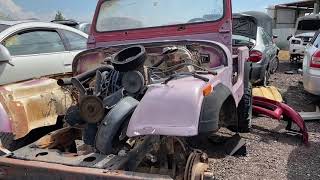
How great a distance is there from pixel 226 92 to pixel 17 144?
188 cm

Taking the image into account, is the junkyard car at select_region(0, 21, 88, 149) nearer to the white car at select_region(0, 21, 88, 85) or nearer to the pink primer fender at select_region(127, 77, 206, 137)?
the white car at select_region(0, 21, 88, 85)

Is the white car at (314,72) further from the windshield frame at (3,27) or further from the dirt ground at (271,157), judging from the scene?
the windshield frame at (3,27)

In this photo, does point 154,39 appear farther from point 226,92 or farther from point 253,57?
point 253,57

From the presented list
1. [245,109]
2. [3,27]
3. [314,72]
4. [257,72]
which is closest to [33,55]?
[3,27]

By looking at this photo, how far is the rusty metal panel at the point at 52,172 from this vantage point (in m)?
2.40

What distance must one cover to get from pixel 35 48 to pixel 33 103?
2.53 m

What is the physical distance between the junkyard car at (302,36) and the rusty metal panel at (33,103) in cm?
1170

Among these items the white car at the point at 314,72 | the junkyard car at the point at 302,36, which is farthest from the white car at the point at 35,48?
the junkyard car at the point at 302,36

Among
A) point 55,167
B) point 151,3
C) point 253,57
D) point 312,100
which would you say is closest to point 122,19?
point 151,3

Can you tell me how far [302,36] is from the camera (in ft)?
47.3

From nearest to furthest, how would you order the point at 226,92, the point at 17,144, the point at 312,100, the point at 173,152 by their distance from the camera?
the point at 173,152 < the point at 226,92 < the point at 17,144 < the point at 312,100

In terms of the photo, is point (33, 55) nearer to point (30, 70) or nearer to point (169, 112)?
point (30, 70)

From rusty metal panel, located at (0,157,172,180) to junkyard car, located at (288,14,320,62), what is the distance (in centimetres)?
1259

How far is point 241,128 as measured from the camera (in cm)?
535
